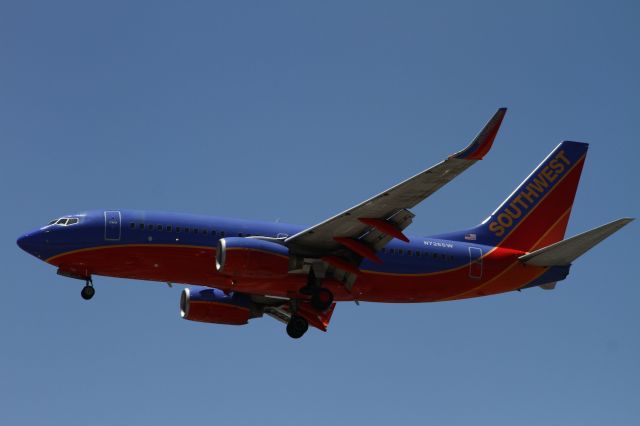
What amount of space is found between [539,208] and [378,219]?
39.2 feet

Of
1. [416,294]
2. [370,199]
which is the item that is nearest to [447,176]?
[370,199]

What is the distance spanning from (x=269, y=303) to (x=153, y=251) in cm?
847

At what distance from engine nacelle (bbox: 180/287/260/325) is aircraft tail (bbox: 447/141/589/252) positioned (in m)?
9.56

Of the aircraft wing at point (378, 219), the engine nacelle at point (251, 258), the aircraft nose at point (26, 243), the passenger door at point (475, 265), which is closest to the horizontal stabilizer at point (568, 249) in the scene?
the passenger door at point (475, 265)

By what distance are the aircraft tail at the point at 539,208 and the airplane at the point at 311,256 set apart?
95mm

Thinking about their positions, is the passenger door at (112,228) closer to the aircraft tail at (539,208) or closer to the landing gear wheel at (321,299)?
the landing gear wheel at (321,299)

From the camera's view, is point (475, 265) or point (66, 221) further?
point (475, 265)

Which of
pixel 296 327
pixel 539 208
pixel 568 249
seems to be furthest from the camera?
pixel 539 208

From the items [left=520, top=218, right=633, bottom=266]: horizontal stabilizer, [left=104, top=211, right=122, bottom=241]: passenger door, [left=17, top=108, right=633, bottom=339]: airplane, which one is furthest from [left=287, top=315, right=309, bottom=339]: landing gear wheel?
[left=520, top=218, right=633, bottom=266]: horizontal stabilizer

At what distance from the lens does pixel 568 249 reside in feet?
143

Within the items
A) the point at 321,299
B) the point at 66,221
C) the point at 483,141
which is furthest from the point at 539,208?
the point at 66,221

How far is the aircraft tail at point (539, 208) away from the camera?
1838 inches

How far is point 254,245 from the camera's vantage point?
131 feet

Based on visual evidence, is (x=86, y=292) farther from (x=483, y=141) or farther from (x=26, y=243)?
(x=483, y=141)
